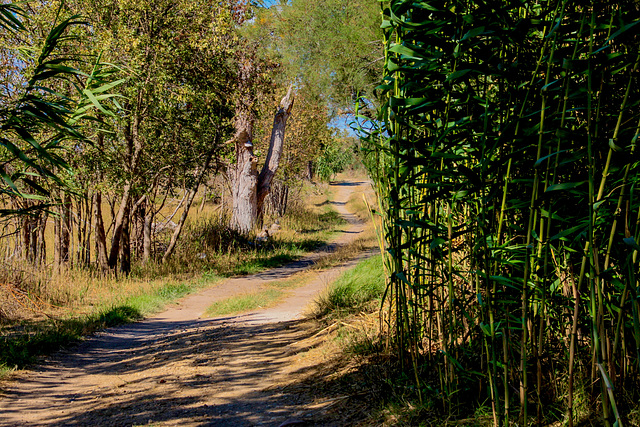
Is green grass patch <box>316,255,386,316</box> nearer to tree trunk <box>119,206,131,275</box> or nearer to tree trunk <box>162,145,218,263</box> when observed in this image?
tree trunk <box>162,145,218,263</box>

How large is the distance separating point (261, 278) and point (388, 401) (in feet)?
29.2

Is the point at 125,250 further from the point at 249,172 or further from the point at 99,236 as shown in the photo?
the point at 249,172

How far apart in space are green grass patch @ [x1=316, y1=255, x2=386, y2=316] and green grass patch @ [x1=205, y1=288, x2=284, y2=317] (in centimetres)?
225

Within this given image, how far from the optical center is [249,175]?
16.7m

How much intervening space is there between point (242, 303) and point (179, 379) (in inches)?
153

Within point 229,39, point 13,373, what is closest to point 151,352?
point 13,373

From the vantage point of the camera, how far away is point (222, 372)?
188 inches

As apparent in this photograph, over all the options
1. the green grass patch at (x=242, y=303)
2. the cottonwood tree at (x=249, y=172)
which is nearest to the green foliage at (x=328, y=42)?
the cottonwood tree at (x=249, y=172)

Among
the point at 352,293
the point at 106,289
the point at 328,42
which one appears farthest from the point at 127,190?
the point at 328,42

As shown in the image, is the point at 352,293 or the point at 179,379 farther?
the point at 352,293

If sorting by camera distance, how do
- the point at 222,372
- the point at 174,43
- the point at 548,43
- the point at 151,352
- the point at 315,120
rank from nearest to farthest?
1. the point at 548,43
2. the point at 222,372
3. the point at 151,352
4. the point at 174,43
5. the point at 315,120

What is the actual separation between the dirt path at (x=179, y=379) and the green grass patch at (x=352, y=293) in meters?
0.37

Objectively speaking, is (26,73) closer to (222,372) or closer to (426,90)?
(222,372)

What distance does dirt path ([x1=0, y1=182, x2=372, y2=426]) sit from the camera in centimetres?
382
